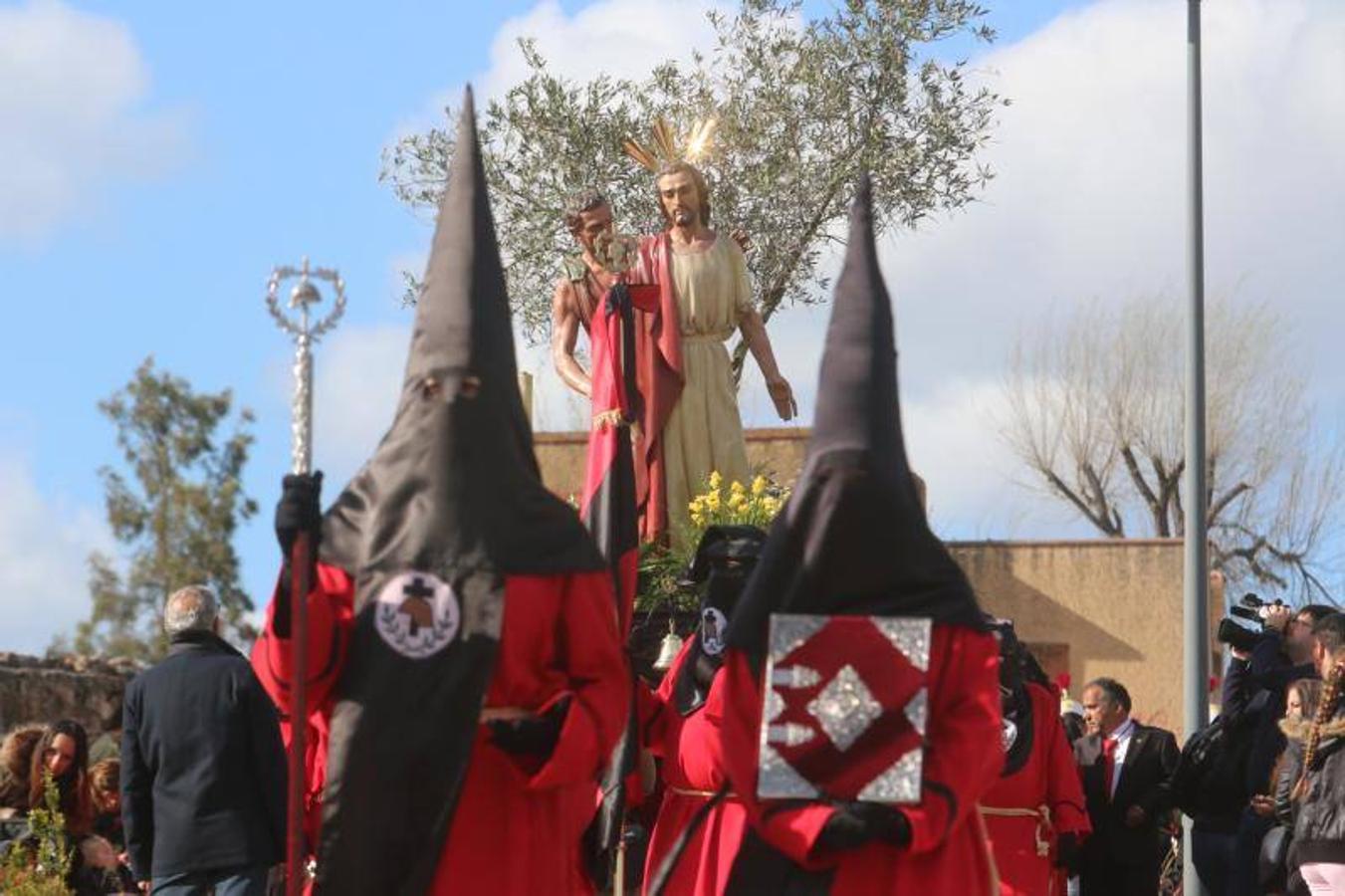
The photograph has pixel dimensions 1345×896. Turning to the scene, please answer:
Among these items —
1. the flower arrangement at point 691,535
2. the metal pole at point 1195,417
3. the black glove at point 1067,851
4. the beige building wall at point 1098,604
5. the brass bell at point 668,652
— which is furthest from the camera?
the beige building wall at point 1098,604

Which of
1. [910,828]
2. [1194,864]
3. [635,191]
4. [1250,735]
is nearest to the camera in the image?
[910,828]

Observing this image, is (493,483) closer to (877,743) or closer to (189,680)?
(877,743)

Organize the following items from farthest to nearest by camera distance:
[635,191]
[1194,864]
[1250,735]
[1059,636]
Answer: [1059,636] < [635,191] < [1194,864] < [1250,735]

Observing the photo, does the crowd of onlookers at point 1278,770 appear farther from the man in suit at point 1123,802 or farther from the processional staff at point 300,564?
the processional staff at point 300,564

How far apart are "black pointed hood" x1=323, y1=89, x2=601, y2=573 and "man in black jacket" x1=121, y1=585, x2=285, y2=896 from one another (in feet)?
7.12

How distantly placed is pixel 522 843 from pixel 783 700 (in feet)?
2.69

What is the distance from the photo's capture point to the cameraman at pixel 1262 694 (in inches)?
467

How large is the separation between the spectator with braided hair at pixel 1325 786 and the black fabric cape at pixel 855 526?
2653 mm

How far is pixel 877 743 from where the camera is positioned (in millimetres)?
7484

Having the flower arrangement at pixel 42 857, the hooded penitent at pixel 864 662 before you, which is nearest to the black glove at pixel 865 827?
the hooded penitent at pixel 864 662

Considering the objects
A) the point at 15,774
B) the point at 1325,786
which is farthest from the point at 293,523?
the point at 15,774

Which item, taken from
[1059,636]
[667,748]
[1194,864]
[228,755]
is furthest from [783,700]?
[1059,636]

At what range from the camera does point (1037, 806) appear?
12.1 metres

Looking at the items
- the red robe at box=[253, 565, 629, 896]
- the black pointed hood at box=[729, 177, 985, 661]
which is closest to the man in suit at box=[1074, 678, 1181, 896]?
the black pointed hood at box=[729, 177, 985, 661]
